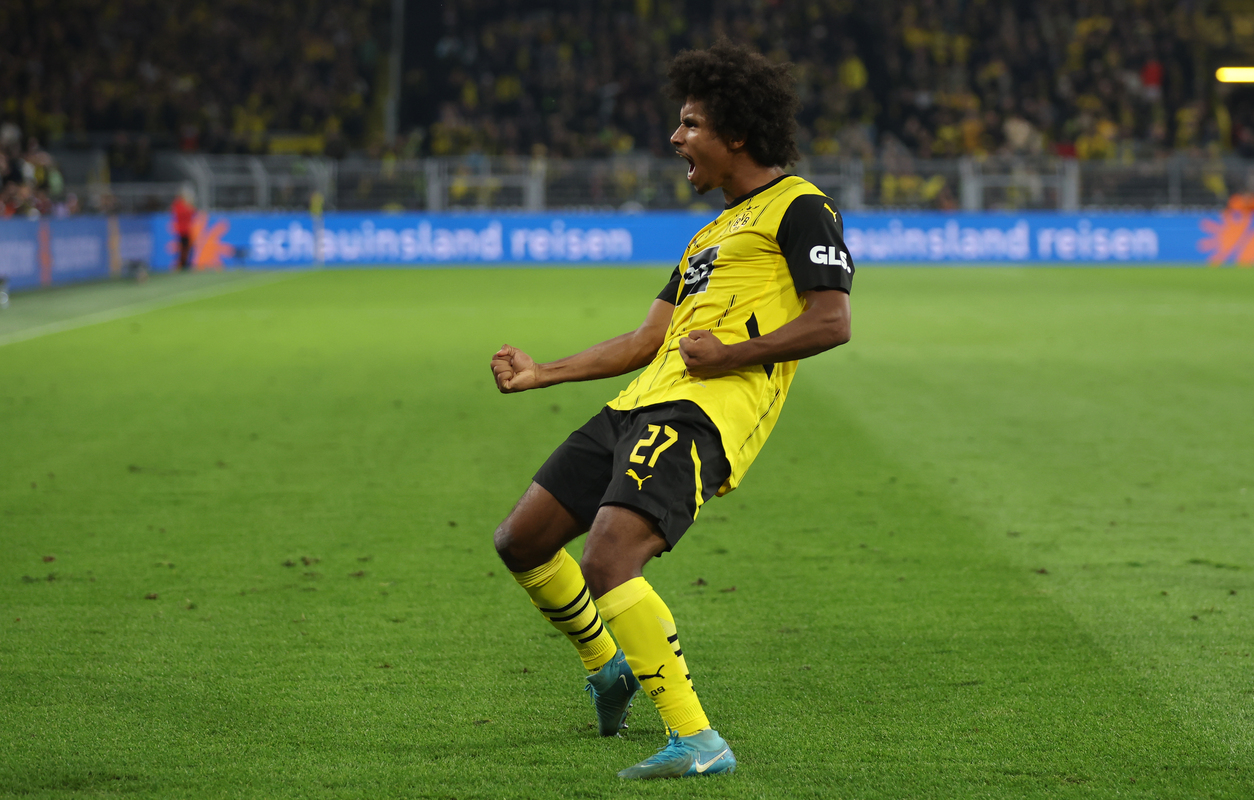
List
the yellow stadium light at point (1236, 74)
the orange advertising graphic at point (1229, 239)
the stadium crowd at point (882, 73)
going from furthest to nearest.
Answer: the stadium crowd at point (882, 73) < the orange advertising graphic at point (1229, 239) < the yellow stadium light at point (1236, 74)

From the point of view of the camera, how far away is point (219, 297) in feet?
74.9

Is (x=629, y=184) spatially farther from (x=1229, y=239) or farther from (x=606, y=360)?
(x=606, y=360)

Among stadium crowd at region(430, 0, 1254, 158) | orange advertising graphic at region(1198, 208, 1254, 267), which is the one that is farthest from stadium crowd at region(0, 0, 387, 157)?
orange advertising graphic at region(1198, 208, 1254, 267)

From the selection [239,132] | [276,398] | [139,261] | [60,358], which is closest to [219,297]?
[139,261]

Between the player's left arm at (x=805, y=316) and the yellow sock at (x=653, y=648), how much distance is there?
63cm

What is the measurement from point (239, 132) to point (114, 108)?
3.35m

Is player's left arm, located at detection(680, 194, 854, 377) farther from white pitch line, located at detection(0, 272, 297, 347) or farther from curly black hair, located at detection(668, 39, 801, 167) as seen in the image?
white pitch line, located at detection(0, 272, 297, 347)

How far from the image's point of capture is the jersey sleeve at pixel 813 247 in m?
3.60

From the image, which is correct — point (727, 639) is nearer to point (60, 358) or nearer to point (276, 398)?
point (276, 398)

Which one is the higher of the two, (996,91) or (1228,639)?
(996,91)

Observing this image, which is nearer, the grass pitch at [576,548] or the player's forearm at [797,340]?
the player's forearm at [797,340]

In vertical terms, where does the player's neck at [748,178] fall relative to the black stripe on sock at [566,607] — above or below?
above

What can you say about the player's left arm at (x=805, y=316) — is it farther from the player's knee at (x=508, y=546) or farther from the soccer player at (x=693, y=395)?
the player's knee at (x=508, y=546)

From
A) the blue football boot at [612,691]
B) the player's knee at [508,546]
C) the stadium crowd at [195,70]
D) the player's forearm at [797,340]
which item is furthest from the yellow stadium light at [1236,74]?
the stadium crowd at [195,70]
